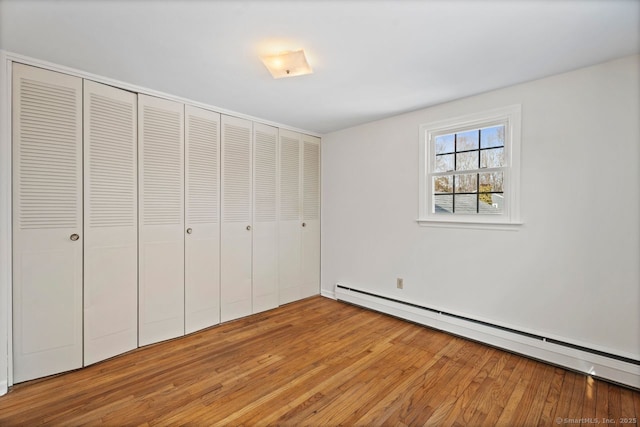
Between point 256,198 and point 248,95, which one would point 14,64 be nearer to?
point 248,95

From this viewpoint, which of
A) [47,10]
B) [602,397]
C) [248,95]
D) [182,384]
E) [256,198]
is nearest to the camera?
[47,10]

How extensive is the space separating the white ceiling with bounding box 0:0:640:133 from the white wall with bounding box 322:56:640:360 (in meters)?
0.26

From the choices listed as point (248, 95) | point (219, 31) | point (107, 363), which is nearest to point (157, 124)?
point (248, 95)

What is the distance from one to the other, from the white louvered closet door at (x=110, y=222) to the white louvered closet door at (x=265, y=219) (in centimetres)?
129

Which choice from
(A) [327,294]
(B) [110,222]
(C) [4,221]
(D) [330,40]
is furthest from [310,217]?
(C) [4,221]

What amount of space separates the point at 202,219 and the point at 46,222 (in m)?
1.23

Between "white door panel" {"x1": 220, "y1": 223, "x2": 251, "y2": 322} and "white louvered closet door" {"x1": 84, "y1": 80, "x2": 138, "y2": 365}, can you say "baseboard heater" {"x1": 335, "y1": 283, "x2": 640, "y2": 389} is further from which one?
"white louvered closet door" {"x1": 84, "y1": 80, "x2": 138, "y2": 365}

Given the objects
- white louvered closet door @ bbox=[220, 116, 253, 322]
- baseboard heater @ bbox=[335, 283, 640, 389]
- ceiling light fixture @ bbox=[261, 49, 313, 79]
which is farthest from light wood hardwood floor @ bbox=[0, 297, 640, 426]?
ceiling light fixture @ bbox=[261, 49, 313, 79]

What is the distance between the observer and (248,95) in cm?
288

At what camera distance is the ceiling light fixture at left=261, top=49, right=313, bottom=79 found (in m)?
2.04

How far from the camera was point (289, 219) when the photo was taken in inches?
157

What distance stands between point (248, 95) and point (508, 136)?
2.47m

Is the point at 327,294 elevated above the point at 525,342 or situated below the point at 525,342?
below

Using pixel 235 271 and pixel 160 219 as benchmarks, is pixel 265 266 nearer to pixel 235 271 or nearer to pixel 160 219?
pixel 235 271
